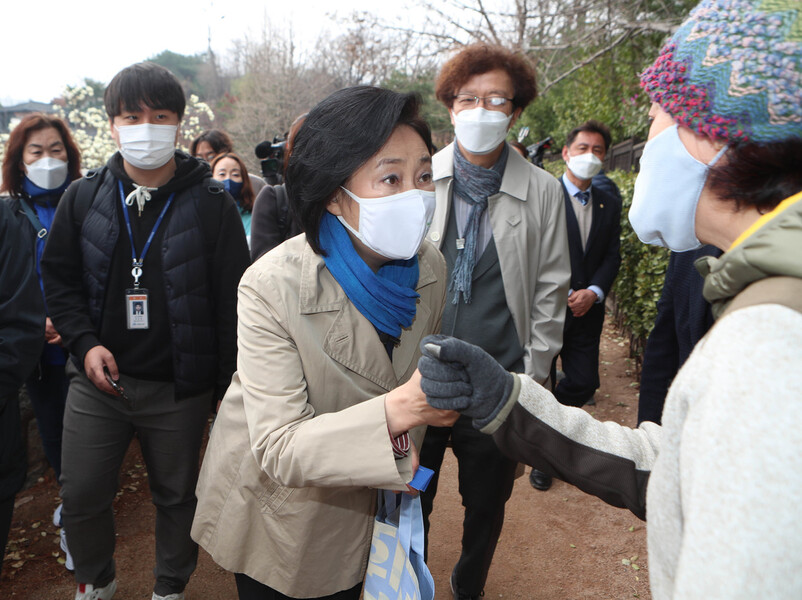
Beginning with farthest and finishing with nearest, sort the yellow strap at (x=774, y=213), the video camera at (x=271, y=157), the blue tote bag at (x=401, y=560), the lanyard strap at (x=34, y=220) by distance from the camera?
the video camera at (x=271, y=157) < the lanyard strap at (x=34, y=220) < the blue tote bag at (x=401, y=560) < the yellow strap at (x=774, y=213)

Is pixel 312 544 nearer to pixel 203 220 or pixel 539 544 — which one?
pixel 203 220

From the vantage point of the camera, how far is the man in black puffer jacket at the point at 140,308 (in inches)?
99.3

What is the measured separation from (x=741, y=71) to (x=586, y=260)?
Result: 11.8ft

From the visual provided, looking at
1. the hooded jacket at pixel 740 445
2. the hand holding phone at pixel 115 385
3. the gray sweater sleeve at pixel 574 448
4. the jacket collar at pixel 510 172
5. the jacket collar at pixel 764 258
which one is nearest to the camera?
the hooded jacket at pixel 740 445

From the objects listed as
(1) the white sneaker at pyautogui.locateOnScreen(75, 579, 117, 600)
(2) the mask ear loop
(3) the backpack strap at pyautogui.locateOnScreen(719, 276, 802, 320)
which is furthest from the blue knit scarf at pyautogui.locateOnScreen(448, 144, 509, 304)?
(1) the white sneaker at pyautogui.locateOnScreen(75, 579, 117, 600)

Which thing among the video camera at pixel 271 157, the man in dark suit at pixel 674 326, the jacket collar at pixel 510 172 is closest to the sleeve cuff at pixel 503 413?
the man in dark suit at pixel 674 326

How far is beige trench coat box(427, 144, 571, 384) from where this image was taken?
261 cm

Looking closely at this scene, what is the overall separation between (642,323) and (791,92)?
193 inches

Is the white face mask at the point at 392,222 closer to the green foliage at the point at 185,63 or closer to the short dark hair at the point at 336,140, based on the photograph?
the short dark hair at the point at 336,140

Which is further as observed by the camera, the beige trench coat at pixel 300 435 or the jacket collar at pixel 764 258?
the beige trench coat at pixel 300 435

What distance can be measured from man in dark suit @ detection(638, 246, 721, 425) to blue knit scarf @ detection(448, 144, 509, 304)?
0.79 m

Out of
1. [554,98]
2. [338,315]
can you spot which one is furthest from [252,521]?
[554,98]

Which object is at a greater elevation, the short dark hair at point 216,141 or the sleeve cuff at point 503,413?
the short dark hair at point 216,141

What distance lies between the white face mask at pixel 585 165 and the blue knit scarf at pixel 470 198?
193cm
